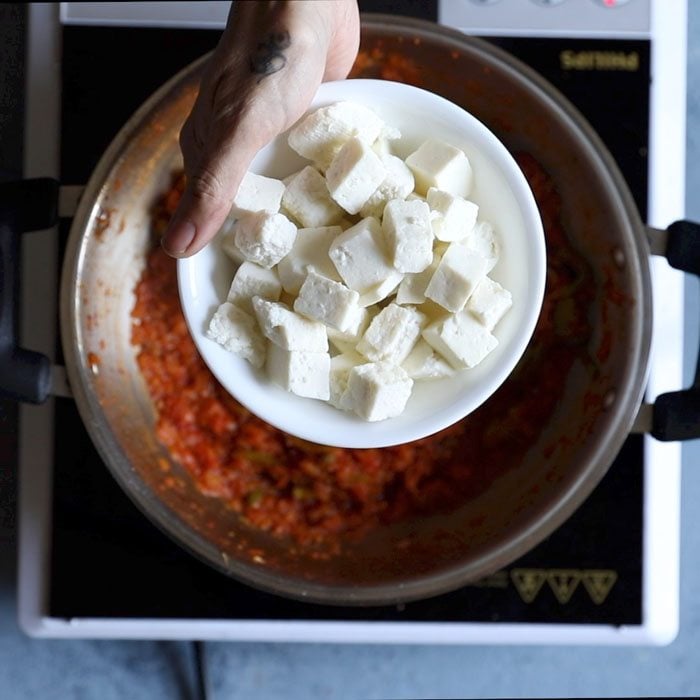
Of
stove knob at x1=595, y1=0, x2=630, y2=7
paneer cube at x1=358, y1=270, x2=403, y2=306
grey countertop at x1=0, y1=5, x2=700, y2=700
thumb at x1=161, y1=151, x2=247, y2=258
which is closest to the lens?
thumb at x1=161, y1=151, x2=247, y2=258

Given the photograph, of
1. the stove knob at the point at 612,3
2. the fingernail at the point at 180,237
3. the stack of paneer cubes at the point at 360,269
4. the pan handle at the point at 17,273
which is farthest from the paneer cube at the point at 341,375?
the stove knob at the point at 612,3

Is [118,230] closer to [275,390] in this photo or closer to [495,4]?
[275,390]

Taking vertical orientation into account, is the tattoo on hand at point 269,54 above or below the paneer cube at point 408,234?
above

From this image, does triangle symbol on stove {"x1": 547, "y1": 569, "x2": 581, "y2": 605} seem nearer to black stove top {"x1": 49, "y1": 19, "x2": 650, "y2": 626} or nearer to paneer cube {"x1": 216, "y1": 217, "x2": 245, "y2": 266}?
black stove top {"x1": 49, "y1": 19, "x2": 650, "y2": 626}

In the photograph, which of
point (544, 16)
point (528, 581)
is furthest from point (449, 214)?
point (528, 581)

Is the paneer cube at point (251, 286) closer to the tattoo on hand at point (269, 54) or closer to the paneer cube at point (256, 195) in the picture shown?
the paneer cube at point (256, 195)

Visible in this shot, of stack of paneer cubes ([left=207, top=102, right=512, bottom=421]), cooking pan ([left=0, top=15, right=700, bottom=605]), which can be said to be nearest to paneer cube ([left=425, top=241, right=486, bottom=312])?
stack of paneer cubes ([left=207, top=102, right=512, bottom=421])

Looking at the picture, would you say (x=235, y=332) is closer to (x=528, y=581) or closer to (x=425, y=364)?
(x=425, y=364)
